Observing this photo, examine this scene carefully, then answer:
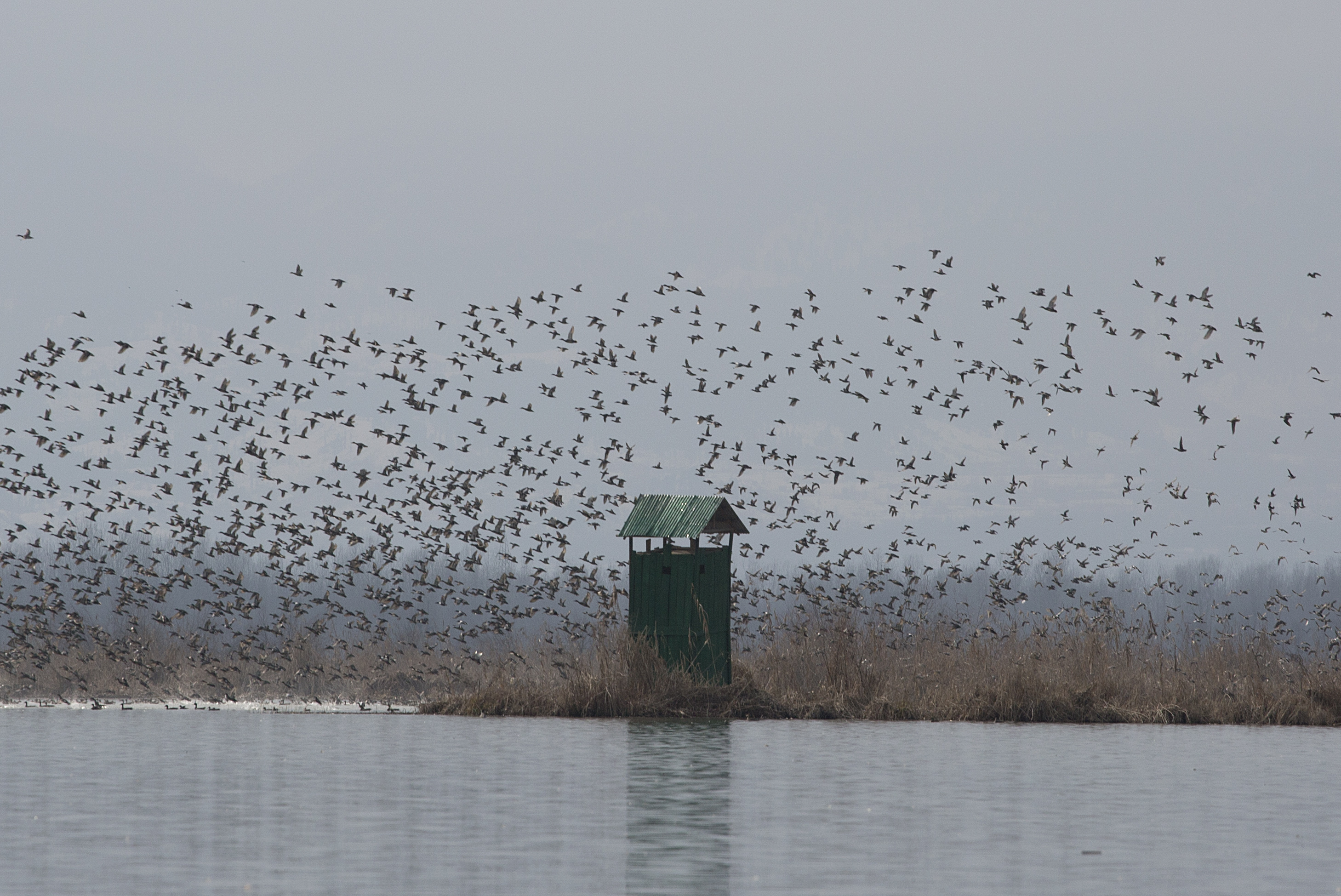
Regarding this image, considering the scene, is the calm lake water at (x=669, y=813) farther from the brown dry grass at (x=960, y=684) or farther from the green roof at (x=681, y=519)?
the green roof at (x=681, y=519)

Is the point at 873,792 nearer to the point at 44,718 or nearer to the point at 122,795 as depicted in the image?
the point at 122,795

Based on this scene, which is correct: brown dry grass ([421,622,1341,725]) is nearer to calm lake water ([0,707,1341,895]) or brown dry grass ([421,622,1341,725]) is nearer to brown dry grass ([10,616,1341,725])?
brown dry grass ([10,616,1341,725])

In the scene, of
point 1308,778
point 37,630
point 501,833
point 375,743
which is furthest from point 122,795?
point 37,630

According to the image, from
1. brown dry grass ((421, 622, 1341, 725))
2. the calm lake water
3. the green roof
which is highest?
the green roof

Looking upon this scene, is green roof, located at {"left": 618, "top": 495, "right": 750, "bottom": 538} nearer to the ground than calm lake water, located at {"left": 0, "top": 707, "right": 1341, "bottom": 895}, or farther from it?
farther from it

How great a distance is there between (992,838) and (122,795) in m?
9.74

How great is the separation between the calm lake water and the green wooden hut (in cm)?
448

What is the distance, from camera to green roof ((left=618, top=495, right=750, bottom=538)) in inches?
1299

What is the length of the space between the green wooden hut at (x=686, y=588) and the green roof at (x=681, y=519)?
0.05 ft

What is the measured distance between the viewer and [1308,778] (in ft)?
65.0

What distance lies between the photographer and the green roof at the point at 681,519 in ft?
108

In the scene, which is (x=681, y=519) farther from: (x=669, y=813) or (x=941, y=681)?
(x=669, y=813)

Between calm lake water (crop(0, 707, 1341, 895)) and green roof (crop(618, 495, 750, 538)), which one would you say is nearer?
calm lake water (crop(0, 707, 1341, 895))

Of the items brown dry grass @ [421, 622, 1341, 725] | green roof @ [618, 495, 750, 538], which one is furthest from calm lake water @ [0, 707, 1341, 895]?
green roof @ [618, 495, 750, 538]
